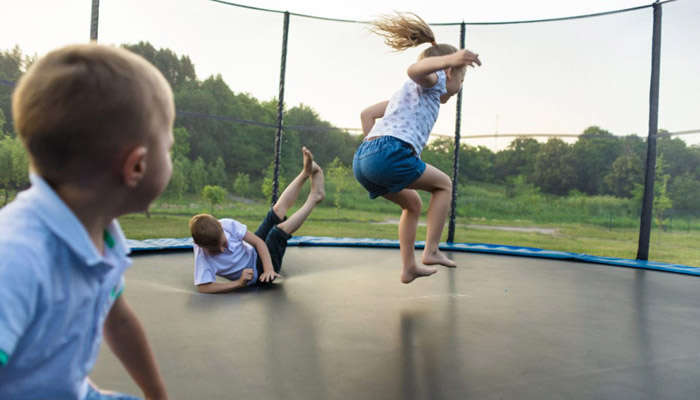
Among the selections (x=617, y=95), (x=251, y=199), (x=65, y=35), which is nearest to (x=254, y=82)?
(x=251, y=199)

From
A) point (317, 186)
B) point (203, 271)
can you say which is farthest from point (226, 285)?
point (317, 186)

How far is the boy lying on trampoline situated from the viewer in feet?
6.77

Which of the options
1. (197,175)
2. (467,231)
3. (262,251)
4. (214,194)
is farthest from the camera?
(467,231)

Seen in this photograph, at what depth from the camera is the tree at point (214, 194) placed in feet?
17.1

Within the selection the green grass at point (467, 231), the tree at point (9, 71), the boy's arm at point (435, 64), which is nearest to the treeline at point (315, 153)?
the green grass at point (467, 231)

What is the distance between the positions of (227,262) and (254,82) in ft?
11.0

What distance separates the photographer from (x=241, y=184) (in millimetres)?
5418

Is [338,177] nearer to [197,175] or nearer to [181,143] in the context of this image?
[197,175]

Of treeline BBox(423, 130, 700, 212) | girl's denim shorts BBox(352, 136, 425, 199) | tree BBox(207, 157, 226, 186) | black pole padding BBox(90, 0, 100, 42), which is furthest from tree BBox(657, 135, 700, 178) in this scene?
black pole padding BBox(90, 0, 100, 42)

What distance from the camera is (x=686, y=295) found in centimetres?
242

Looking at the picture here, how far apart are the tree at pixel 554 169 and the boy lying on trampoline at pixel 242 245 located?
11.0ft

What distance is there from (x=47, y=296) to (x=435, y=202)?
5.79ft

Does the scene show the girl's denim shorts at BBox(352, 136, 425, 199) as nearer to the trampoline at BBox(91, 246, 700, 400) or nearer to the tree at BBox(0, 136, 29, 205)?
the trampoline at BBox(91, 246, 700, 400)

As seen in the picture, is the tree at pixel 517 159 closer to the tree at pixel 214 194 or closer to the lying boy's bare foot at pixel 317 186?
the tree at pixel 214 194
